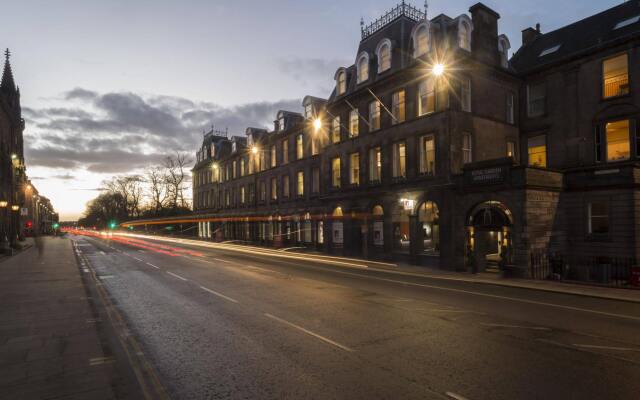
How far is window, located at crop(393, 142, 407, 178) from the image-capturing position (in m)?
28.0

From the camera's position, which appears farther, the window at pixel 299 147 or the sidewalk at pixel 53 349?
the window at pixel 299 147

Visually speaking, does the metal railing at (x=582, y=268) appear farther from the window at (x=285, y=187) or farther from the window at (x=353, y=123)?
the window at (x=285, y=187)

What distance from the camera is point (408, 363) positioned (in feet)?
25.0

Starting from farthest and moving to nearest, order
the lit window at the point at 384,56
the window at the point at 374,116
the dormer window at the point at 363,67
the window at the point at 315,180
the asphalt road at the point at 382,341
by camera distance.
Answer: the window at the point at 315,180 < the dormer window at the point at 363,67 < the window at the point at 374,116 < the lit window at the point at 384,56 < the asphalt road at the point at 382,341

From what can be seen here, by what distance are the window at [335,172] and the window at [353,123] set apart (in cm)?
264

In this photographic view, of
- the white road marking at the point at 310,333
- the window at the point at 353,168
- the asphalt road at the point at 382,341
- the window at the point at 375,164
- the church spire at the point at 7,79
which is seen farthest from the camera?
the church spire at the point at 7,79

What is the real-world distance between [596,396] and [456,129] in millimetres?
20267

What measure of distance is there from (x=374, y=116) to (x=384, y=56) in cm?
444

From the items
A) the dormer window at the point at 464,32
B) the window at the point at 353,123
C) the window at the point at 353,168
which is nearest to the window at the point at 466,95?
the dormer window at the point at 464,32

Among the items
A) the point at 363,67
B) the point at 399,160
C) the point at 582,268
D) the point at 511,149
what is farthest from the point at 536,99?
the point at 363,67

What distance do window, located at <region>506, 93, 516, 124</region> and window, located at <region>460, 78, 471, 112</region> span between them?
4.08 m

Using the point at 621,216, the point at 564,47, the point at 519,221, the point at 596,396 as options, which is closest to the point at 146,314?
the point at 596,396

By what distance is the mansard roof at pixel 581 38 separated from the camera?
77.6 feet

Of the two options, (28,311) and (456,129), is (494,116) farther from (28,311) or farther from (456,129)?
(28,311)
